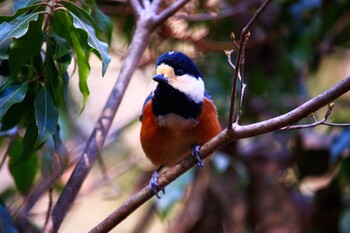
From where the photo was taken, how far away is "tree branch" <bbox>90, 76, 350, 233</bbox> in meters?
1.60

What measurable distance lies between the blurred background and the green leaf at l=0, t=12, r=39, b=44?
1458 mm

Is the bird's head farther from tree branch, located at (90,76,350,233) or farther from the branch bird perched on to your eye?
tree branch, located at (90,76,350,233)

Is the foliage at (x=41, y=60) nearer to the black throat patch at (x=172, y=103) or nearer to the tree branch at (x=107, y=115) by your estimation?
the tree branch at (x=107, y=115)

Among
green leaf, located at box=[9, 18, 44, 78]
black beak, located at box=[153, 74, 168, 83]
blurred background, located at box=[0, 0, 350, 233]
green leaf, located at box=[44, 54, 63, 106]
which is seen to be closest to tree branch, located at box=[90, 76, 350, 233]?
black beak, located at box=[153, 74, 168, 83]

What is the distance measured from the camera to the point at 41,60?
211 centimetres

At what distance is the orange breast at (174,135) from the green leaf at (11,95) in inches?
25.9

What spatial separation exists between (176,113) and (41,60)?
1.89 ft

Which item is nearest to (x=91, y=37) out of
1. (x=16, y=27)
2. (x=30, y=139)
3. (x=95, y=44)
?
(x=95, y=44)

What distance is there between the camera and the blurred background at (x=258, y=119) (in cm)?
338

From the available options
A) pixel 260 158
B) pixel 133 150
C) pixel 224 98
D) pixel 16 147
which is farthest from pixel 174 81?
pixel 133 150

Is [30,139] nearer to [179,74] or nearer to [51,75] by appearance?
[51,75]

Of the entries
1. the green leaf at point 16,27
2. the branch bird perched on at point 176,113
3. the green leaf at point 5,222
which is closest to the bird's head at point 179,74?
the branch bird perched on at point 176,113

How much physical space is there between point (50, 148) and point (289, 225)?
1.97m

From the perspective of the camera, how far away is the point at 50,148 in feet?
6.84
